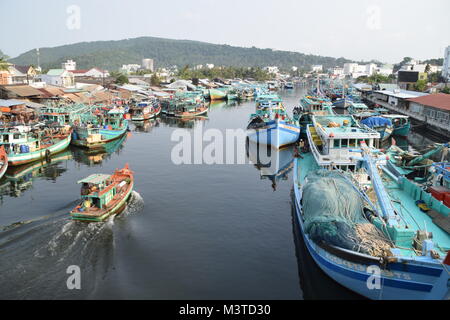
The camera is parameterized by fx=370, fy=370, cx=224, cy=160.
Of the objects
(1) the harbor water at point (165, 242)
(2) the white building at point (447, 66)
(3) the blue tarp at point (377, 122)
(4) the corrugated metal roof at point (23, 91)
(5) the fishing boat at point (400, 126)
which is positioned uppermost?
(2) the white building at point (447, 66)

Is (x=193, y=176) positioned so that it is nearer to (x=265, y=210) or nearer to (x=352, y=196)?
(x=265, y=210)

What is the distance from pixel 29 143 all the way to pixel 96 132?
835 centimetres

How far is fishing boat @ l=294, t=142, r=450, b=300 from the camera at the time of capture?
12.8 metres

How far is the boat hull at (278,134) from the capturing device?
38875mm

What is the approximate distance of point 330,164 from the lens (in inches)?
928

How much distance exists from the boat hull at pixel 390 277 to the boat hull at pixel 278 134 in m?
24.3

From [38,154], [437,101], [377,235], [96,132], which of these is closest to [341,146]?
[377,235]

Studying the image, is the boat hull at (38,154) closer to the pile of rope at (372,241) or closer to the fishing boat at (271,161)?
the fishing boat at (271,161)

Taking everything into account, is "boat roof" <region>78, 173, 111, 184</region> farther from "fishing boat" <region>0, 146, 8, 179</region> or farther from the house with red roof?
the house with red roof

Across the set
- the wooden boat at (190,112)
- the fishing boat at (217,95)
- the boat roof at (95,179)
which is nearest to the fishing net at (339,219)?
the boat roof at (95,179)

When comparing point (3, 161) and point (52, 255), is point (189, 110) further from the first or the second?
point (52, 255)
